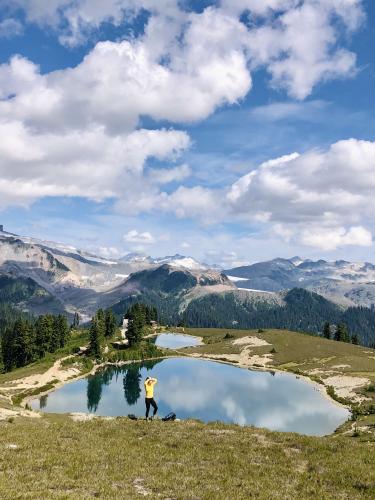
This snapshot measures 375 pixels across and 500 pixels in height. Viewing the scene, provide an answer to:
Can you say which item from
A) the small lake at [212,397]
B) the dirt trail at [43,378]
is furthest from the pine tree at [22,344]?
the small lake at [212,397]

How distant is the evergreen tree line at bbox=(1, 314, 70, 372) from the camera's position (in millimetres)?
141750

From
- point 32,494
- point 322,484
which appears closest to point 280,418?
point 322,484

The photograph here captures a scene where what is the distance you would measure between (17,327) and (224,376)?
236ft

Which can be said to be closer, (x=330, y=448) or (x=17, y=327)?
(x=330, y=448)

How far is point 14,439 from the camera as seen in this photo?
92.1ft

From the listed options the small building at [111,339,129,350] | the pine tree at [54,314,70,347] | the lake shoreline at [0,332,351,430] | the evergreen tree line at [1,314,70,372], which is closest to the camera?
the lake shoreline at [0,332,351,430]

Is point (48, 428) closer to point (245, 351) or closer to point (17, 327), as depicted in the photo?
point (17, 327)

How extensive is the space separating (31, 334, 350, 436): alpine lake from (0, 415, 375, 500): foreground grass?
1943 inches

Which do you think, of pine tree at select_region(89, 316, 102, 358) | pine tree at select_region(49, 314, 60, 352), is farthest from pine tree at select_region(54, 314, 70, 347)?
pine tree at select_region(89, 316, 102, 358)

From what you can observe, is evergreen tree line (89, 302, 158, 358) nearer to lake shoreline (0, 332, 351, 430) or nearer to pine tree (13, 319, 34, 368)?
lake shoreline (0, 332, 351, 430)

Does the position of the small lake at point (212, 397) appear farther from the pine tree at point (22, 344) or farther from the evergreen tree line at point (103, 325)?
the pine tree at point (22, 344)

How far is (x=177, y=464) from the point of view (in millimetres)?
23469

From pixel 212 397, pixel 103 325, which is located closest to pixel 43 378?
pixel 212 397

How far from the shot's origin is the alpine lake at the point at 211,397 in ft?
282
